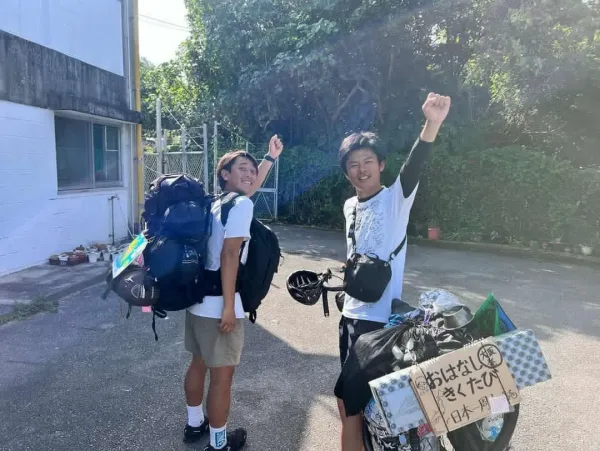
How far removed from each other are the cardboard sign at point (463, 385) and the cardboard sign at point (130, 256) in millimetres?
1415

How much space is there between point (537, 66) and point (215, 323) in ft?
29.4

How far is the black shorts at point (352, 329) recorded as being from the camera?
6.93ft

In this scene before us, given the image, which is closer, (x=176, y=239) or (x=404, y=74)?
(x=176, y=239)

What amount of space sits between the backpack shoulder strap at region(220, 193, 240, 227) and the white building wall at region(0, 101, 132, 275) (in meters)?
5.17

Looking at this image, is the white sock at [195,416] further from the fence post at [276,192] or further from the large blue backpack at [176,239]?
the fence post at [276,192]

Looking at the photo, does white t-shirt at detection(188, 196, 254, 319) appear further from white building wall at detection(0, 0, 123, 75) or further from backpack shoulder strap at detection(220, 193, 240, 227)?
white building wall at detection(0, 0, 123, 75)

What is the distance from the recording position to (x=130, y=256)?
7.52 ft

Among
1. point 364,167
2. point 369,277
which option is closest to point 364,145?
point 364,167

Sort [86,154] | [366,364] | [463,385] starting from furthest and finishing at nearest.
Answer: [86,154] → [366,364] → [463,385]

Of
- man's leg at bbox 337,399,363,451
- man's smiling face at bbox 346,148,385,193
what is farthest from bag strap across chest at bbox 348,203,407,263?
man's leg at bbox 337,399,363,451

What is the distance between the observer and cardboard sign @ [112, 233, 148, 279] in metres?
2.25

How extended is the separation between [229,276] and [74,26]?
23.5ft

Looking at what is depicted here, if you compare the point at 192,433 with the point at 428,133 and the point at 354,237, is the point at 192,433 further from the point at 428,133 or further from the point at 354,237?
the point at 428,133

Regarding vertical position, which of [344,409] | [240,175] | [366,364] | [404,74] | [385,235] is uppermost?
[404,74]
